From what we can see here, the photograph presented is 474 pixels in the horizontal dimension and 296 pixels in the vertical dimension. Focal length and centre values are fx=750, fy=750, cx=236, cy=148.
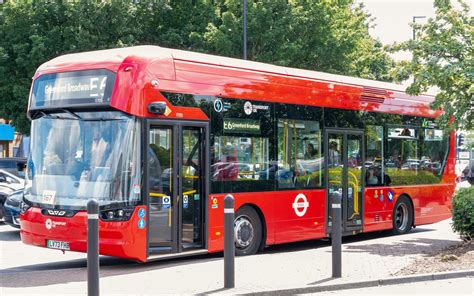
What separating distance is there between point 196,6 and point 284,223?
18481mm

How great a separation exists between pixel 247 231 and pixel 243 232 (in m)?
0.11

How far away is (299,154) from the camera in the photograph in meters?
14.5

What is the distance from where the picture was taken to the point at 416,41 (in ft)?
50.2

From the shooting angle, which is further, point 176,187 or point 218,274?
point 176,187

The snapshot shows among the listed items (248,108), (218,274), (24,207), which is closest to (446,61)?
(248,108)

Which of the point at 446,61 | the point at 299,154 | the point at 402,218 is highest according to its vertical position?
the point at 446,61

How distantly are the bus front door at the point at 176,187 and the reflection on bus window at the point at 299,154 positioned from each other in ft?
7.21

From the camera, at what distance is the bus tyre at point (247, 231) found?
43.0 feet

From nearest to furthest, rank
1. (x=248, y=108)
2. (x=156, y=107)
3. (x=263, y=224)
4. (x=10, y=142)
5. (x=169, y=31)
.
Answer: (x=156, y=107)
(x=248, y=108)
(x=263, y=224)
(x=169, y=31)
(x=10, y=142)

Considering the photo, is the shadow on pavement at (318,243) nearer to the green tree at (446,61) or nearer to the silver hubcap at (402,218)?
the silver hubcap at (402,218)

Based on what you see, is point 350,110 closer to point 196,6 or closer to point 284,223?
point 284,223

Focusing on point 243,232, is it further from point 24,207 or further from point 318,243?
point 24,207

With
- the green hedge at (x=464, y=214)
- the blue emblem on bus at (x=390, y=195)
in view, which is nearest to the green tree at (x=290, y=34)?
the blue emblem on bus at (x=390, y=195)

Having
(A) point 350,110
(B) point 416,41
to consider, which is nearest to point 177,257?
(A) point 350,110
